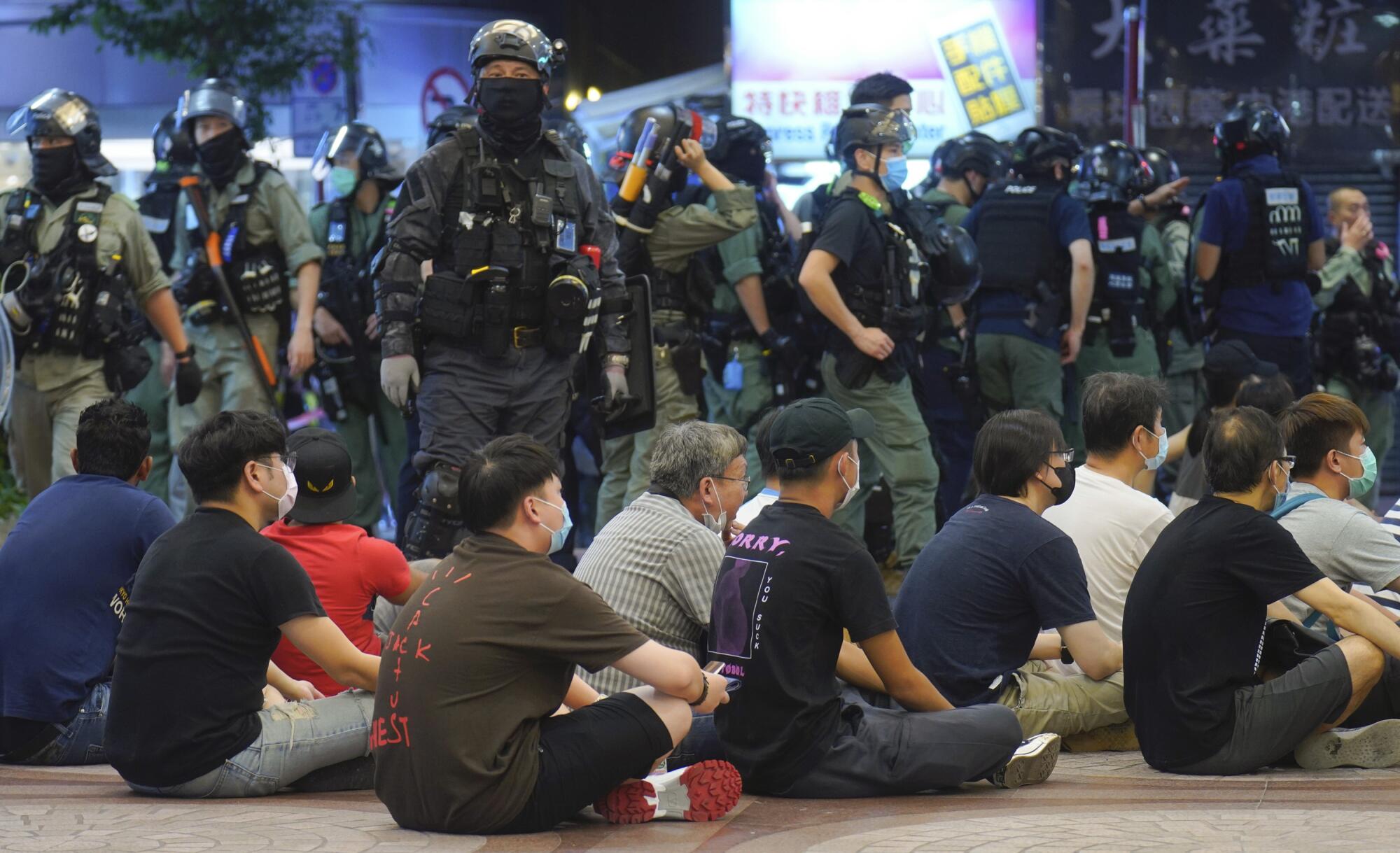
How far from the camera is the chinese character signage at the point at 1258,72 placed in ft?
46.9

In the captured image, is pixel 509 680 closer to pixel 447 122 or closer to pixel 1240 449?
pixel 1240 449

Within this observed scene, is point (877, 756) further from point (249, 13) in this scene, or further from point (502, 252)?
point (249, 13)

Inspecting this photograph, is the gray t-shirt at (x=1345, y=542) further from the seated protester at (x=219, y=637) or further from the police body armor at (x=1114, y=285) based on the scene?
the police body armor at (x=1114, y=285)

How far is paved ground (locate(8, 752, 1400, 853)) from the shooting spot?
409 centimetres

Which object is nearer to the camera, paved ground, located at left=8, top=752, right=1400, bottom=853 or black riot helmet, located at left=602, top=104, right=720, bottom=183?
paved ground, located at left=8, top=752, right=1400, bottom=853

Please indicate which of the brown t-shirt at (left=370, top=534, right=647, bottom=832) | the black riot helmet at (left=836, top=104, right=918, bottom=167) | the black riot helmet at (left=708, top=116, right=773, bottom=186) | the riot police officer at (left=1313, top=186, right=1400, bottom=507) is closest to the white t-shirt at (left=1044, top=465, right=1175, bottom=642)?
the brown t-shirt at (left=370, top=534, right=647, bottom=832)

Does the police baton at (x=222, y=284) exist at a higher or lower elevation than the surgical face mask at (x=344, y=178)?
lower

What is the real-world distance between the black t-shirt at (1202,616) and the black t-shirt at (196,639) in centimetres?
226

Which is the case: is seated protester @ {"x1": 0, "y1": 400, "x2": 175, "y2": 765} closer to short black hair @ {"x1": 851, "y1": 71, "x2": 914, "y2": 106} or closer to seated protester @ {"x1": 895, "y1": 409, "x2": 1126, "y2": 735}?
seated protester @ {"x1": 895, "y1": 409, "x2": 1126, "y2": 735}

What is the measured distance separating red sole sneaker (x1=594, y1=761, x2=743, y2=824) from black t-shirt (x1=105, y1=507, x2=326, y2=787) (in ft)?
2.98

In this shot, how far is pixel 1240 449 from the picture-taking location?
4973mm

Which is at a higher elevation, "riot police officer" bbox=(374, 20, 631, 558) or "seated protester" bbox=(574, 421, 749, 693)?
"riot police officer" bbox=(374, 20, 631, 558)

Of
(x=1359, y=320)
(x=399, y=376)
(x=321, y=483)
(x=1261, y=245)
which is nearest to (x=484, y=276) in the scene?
(x=399, y=376)

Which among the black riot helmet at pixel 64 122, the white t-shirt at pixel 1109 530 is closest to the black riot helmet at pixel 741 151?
the black riot helmet at pixel 64 122
